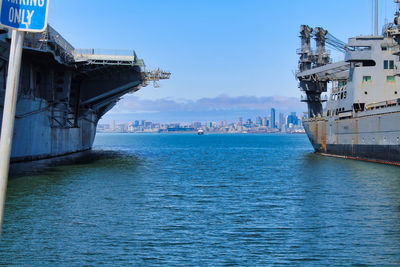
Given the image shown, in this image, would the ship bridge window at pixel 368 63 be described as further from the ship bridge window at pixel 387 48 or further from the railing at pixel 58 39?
the railing at pixel 58 39

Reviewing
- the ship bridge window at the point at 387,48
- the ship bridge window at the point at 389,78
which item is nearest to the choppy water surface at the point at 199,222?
the ship bridge window at the point at 389,78

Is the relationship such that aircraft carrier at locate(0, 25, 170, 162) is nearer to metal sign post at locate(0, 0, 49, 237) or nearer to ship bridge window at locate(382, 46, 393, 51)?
ship bridge window at locate(382, 46, 393, 51)

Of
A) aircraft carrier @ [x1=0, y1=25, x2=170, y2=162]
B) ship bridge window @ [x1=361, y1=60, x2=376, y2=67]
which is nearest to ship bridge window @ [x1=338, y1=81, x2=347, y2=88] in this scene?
ship bridge window @ [x1=361, y1=60, x2=376, y2=67]

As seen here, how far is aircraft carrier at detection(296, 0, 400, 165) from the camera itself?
41.7 metres

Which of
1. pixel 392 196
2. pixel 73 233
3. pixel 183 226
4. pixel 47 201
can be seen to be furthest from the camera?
pixel 392 196

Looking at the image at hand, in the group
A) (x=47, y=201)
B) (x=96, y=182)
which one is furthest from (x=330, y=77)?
(x=47, y=201)

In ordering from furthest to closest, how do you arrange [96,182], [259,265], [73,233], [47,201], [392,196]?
[96,182] → [392,196] → [47,201] → [73,233] → [259,265]

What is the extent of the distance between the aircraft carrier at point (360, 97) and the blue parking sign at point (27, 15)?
127 feet

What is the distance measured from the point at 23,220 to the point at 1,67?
2005 centimetres

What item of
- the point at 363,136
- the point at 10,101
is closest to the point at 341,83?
the point at 363,136

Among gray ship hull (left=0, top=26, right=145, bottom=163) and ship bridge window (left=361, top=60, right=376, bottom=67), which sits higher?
ship bridge window (left=361, top=60, right=376, bottom=67)

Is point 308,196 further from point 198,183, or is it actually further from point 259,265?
point 259,265

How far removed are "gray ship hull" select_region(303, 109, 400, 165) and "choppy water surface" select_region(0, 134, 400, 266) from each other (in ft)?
35.5

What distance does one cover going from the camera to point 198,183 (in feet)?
102
